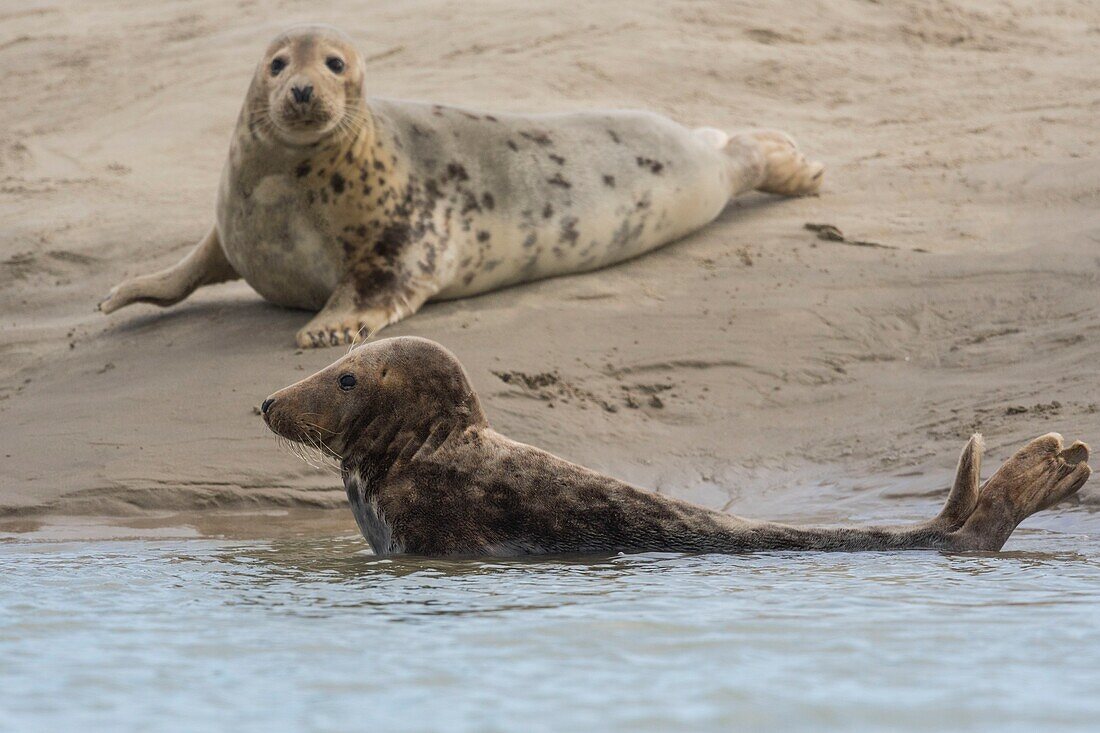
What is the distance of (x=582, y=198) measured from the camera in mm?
8469

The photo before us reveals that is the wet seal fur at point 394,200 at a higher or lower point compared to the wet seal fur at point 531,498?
higher

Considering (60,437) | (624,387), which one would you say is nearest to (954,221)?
(624,387)

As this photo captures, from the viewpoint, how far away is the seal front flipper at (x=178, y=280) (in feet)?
26.2

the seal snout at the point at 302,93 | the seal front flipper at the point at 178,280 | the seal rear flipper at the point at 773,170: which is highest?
the seal snout at the point at 302,93

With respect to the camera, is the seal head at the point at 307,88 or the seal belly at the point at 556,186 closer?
the seal head at the point at 307,88

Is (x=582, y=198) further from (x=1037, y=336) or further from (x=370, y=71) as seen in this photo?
(x=370, y=71)

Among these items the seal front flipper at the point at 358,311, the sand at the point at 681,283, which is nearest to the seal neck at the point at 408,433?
the sand at the point at 681,283

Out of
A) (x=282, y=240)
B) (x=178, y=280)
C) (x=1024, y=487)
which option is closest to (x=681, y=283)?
(x=282, y=240)

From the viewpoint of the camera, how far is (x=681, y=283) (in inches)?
319

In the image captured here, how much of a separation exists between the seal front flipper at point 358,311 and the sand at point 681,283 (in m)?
0.09

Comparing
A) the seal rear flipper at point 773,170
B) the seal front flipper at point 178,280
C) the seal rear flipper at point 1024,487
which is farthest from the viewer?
the seal rear flipper at point 773,170

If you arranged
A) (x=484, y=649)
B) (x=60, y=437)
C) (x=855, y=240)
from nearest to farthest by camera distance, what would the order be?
(x=484, y=649) < (x=60, y=437) < (x=855, y=240)

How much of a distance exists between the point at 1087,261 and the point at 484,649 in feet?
17.0

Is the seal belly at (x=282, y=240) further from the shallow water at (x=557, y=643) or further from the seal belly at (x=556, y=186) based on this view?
the shallow water at (x=557, y=643)
